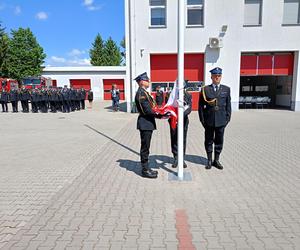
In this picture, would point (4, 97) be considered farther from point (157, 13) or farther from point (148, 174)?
point (148, 174)

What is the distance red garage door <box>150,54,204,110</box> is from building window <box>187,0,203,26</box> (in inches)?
78.9

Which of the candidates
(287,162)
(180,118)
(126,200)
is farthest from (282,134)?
(126,200)

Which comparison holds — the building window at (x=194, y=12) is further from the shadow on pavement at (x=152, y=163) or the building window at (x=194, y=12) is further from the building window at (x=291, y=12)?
the shadow on pavement at (x=152, y=163)

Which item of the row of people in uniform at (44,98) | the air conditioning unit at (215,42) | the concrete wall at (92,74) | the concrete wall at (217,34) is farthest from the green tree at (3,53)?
the air conditioning unit at (215,42)

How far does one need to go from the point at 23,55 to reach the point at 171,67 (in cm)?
3104

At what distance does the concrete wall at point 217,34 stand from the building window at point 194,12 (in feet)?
1.31

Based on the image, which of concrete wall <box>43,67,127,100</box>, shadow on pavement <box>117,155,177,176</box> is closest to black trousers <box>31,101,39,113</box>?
shadow on pavement <box>117,155,177,176</box>

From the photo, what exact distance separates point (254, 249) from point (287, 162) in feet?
12.2

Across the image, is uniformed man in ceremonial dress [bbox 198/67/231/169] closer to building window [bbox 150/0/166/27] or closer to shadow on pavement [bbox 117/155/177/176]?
shadow on pavement [bbox 117/155/177/176]

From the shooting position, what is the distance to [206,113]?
548 cm

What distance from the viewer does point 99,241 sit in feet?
9.97

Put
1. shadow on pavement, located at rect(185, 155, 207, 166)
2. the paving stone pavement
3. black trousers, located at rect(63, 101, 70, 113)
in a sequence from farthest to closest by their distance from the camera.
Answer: black trousers, located at rect(63, 101, 70, 113)
shadow on pavement, located at rect(185, 155, 207, 166)
the paving stone pavement

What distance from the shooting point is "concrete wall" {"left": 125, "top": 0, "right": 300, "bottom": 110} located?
15.8 meters

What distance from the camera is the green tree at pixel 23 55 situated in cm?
3822
